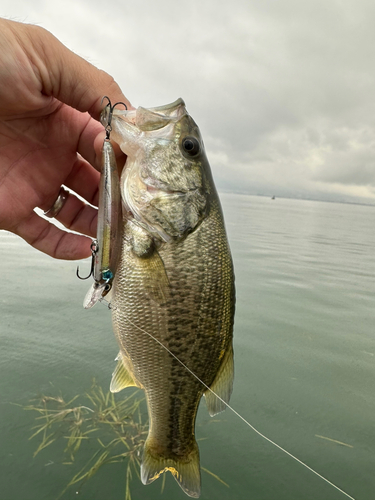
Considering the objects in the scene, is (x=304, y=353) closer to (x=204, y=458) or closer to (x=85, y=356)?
(x=204, y=458)

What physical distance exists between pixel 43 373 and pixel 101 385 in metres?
0.72

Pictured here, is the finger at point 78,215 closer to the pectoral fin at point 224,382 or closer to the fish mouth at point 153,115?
the fish mouth at point 153,115

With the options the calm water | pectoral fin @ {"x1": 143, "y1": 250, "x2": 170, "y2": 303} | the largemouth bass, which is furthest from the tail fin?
pectoral fin @ {"x1": 143, "y1": 250, "x2": 170, "y2": 303}

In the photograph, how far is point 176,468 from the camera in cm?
212

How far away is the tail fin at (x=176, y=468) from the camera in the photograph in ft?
6.82

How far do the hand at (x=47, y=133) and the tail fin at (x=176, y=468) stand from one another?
→ 1.69 m

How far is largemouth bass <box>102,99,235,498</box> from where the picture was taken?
1.92 m

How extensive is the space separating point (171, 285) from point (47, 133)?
1596 millimetres

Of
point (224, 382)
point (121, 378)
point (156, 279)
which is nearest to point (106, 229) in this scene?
point (156, 279)

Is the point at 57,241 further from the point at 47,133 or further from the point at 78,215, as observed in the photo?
the point at 47,133

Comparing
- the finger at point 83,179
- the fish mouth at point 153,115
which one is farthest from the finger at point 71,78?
the finger at point 83,179

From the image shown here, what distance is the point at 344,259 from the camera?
1262 cm

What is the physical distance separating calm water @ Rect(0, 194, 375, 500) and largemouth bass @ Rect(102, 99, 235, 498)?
1.19m

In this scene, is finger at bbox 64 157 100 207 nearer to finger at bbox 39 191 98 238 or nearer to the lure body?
finger at bbox 39 191 98 238
